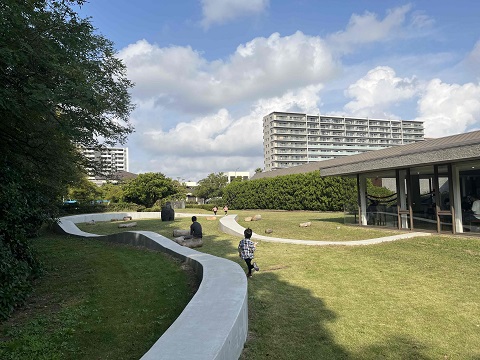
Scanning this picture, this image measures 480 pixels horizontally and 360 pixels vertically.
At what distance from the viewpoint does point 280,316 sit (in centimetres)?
562

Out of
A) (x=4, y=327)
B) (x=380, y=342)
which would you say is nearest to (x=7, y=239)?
(x=4, y=327)

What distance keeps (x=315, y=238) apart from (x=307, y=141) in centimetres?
10605

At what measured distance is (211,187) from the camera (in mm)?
70500

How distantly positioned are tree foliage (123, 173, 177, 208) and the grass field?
2976 centimetres

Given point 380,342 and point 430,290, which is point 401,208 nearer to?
point 430,290

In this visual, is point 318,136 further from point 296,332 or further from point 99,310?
point 296,332

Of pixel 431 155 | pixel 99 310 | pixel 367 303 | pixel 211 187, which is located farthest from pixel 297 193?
pixel 211 187

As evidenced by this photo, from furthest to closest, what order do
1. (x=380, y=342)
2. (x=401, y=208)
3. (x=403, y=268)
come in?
(x=401, y=208) → (x=403, y=268) → (x=380, y=342)

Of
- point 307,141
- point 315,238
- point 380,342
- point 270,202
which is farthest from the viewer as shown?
point 307,141

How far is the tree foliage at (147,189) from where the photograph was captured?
3931 cm

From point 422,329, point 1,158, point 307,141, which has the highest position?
point 307,141

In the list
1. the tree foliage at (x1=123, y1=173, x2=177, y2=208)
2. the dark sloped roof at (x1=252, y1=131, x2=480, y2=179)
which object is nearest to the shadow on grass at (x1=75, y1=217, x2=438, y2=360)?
the dark sloped roof at (x1=252, y1=131, x2=480, y2=179)

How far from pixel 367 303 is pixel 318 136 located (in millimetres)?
116201

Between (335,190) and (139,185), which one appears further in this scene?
(139,185)
